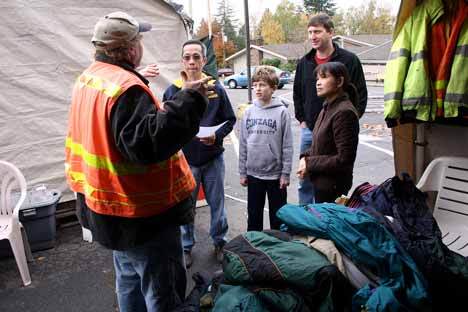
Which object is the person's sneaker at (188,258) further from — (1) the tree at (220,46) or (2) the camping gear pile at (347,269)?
(1) the tree at (220,46)

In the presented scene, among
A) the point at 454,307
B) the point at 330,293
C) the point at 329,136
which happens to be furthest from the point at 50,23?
the point at 454,307

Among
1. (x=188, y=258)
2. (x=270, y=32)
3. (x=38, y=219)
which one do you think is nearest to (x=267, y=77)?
(x=188, y=258)

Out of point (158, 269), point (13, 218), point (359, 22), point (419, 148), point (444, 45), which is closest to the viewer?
point (158, 269)

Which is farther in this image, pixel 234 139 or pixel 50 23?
pixel 234 139

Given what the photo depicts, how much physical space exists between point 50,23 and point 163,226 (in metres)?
2.97

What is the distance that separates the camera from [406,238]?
2.05m

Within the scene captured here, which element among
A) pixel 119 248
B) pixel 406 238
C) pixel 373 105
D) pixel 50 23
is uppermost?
pixel 50 23

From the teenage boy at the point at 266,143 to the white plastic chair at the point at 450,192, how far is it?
3.24ft

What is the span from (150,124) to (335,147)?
162 centimetres

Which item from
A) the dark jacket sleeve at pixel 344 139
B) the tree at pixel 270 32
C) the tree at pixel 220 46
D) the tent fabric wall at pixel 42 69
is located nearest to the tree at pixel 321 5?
the tree at pixel 270 32

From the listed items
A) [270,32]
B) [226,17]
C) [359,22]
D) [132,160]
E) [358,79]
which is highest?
[226,17]

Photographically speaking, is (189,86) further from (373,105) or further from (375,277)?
(373,105)

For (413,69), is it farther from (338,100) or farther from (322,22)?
(322,22)

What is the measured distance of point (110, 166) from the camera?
1552 millimetres
